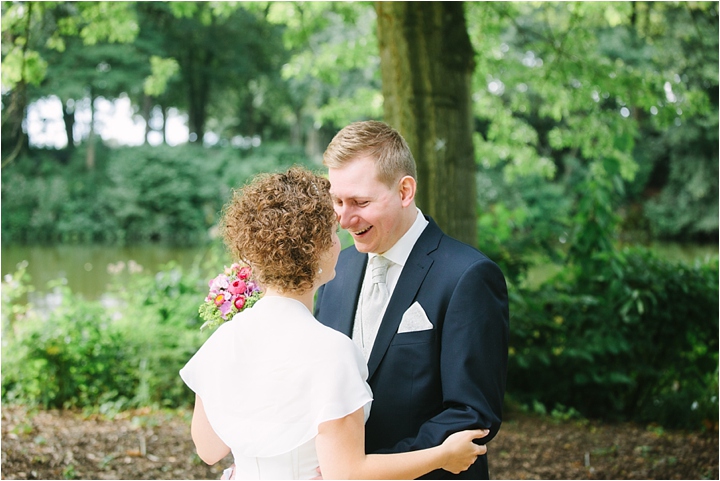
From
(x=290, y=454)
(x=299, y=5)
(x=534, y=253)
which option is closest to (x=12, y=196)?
(x=299, y=5)

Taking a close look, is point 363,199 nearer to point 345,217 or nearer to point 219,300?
point 345,217

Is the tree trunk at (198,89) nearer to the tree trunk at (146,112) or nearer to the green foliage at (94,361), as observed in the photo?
the tree trunk at (146,112)

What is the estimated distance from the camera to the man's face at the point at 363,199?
218 cm

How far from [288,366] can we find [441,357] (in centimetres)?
56

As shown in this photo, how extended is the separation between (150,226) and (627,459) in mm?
25531

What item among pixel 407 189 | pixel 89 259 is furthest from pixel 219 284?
pixel 89 259

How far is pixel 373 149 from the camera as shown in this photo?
2188mm

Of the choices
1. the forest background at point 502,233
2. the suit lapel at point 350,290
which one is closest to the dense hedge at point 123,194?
the forest background at point 502,233

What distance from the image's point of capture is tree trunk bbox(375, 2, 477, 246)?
4770 mm

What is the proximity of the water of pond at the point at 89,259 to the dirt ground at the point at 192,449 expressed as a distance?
329 inches

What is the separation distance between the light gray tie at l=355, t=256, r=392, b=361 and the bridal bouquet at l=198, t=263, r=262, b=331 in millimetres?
433

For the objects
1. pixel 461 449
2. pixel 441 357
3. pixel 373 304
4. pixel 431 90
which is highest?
pixel 431 90

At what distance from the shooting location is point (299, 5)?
26.2 feet

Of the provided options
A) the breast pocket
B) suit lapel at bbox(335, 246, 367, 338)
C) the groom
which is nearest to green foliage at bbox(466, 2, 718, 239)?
suit lapel at bbox(335, 246, 367, 338)
